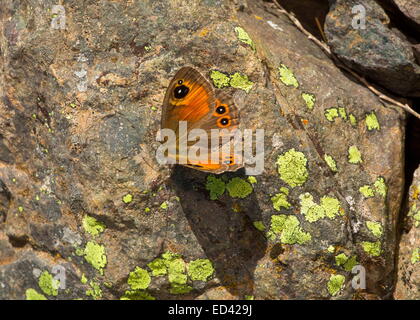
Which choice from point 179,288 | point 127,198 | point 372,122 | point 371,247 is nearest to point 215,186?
point 127,198

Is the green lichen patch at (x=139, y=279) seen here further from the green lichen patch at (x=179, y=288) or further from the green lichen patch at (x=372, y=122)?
the green lichen patch at (x=372, y=122)

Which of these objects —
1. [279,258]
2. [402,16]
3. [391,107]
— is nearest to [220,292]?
[279,258]

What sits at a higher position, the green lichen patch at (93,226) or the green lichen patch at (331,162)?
the green lichen patch at (331,162)

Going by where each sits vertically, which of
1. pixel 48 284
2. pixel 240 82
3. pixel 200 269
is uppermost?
pixel 240 82

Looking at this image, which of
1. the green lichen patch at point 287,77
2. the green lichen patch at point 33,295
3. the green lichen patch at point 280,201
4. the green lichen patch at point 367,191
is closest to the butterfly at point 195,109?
the green lichen patch at point 280,201

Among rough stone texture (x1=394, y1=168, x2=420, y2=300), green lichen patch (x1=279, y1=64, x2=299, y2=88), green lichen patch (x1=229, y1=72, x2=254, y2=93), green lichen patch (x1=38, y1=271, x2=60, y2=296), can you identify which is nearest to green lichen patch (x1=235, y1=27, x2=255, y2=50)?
green lichen patch (x1=229, y1=72, x2=254, y2=93)

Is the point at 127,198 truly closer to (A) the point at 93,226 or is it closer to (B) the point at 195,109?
(A) the point at 93,226
